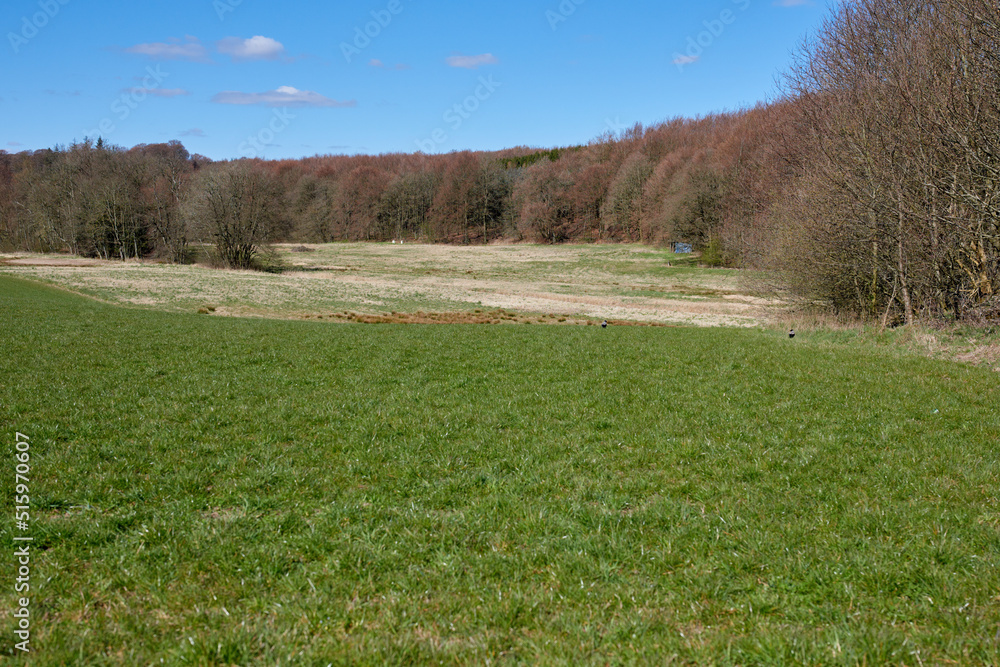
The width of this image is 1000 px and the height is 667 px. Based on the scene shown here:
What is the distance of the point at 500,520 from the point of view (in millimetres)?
6281

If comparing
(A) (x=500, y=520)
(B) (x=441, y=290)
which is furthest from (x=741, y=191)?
(A) (x=500, y=520)

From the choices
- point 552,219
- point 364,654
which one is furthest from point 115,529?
point 552,219

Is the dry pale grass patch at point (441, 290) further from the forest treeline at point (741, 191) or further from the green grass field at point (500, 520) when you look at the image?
the green grass field at point (500, 520)

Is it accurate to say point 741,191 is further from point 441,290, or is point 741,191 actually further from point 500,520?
point 500,520

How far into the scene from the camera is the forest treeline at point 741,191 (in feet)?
59.5

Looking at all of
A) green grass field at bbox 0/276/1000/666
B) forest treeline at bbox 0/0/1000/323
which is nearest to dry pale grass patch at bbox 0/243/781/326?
A: forest treeline at bbox 0/0/1000/323

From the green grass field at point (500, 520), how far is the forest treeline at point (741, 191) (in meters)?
8.54

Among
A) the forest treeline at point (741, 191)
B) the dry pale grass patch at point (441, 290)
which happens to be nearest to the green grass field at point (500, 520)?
the forest treeline at point (741, 191)

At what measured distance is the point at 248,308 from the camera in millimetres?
35719

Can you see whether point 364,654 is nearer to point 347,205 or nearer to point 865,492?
point 865,492

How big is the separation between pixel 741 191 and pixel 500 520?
214 feet

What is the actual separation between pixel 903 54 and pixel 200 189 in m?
63.0

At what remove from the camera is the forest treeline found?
59.5 feet

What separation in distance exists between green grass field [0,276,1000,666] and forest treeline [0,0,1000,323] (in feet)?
28.0
